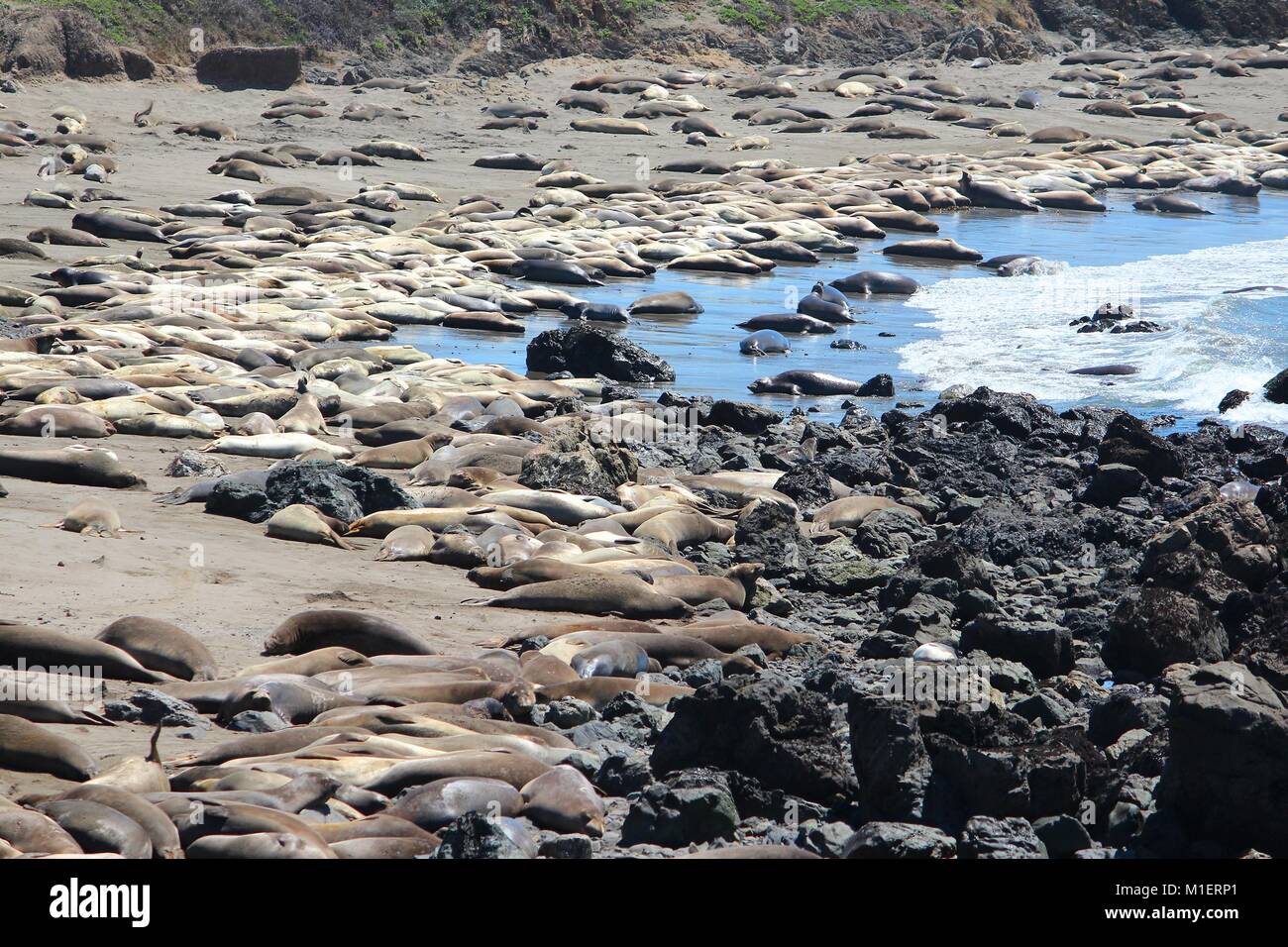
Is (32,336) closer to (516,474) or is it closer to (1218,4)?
(516,474)

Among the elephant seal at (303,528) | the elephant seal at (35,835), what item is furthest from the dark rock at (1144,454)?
the elephant seal at (35,835)

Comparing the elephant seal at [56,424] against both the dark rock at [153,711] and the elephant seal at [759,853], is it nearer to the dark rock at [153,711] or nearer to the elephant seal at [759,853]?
the dark rock at [153,711]

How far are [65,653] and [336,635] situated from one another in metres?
1.07

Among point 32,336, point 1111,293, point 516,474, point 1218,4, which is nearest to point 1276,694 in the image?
point 516,474

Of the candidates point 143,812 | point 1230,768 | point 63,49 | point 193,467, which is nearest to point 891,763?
point 1230,768

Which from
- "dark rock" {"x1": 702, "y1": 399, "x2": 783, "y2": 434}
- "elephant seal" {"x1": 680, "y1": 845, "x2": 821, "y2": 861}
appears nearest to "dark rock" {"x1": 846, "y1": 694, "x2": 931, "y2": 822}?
"elephant seal" {"x1": 680, "y1": 845, "x2": 821, "y2": 861}

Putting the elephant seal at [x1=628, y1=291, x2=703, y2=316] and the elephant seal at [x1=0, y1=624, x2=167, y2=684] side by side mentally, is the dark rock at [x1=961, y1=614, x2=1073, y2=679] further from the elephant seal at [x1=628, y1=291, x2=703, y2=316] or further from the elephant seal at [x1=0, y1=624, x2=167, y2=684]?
the elephant seal at [x1=628, y1=291, x2=703, y2=316]

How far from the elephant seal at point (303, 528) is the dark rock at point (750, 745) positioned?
3.05m

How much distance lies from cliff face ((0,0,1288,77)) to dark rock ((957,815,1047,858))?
24540 mm

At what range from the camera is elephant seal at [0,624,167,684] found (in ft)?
17.7

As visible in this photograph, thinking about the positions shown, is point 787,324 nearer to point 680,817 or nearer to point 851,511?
point 851,511

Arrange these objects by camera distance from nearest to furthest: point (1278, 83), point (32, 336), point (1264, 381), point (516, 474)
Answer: point (516, 474)
point (32, 336)
point (1264, 381)
point (1278, 83)

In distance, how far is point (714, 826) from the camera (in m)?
4.91

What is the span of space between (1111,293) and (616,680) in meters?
14.4
